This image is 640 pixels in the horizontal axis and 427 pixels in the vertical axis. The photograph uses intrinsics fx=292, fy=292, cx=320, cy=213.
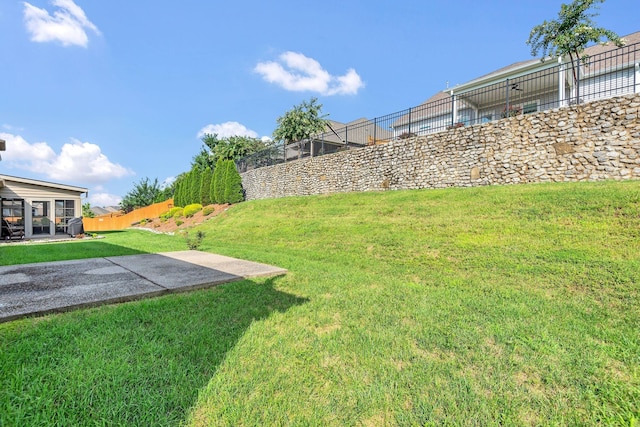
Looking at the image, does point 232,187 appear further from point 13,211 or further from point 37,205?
point 13,211

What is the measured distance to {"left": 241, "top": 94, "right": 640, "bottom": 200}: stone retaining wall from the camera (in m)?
7.17

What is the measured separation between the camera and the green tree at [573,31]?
10.8m

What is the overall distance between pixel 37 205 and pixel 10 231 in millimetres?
2565

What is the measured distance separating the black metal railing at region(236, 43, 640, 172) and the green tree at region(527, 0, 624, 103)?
652 millimetres

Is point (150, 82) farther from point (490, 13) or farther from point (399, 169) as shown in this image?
point (490, 13)

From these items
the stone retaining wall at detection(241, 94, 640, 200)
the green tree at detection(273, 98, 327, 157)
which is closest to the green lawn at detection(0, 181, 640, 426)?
the stone retaining wall at detection(241, 94, 640, 200)

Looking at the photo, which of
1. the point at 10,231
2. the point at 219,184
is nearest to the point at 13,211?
the point at 10,231

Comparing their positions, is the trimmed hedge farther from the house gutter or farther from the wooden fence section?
the house gutter

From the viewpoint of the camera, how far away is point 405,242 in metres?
5.66

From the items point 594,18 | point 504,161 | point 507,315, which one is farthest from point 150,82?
point 594,18

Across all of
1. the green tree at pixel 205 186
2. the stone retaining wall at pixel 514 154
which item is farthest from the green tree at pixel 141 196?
the stone retaining wall at pixel 514 154

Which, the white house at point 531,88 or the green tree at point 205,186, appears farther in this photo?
the green tree at point 205,186

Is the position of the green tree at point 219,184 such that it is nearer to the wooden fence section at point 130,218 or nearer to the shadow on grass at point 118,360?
the wooden fence section at point 130,218

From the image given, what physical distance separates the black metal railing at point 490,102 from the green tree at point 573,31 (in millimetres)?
652
